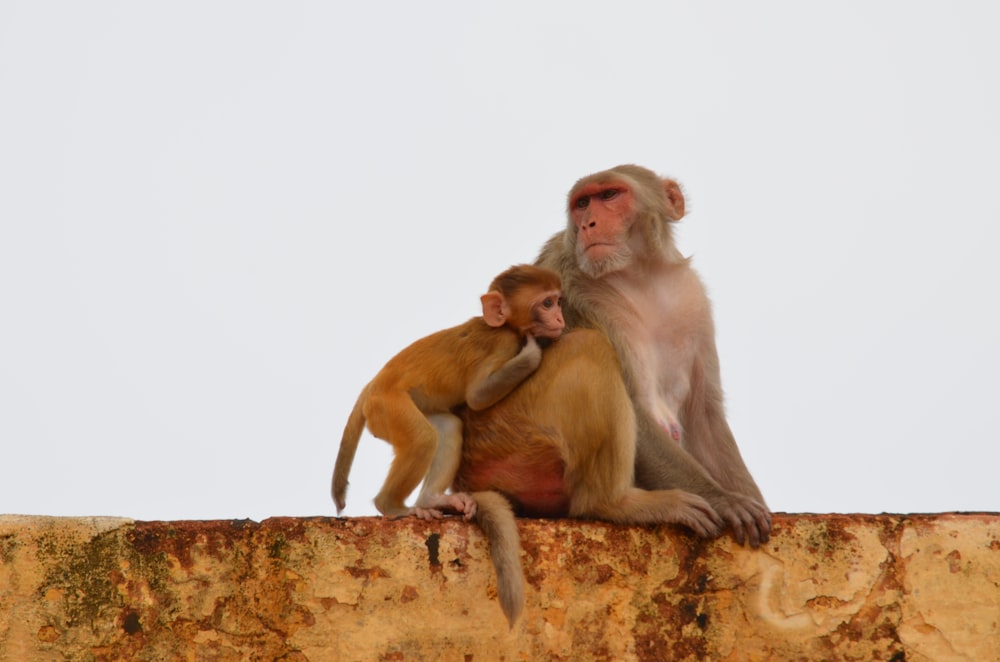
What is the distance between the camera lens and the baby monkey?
158 inches

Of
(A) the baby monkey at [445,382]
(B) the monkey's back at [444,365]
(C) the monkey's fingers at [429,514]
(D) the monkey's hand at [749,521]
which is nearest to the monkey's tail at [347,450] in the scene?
(A) the baby monkey at [445,382]

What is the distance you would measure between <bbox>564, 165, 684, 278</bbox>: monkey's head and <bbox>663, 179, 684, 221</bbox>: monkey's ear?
0.03 metres

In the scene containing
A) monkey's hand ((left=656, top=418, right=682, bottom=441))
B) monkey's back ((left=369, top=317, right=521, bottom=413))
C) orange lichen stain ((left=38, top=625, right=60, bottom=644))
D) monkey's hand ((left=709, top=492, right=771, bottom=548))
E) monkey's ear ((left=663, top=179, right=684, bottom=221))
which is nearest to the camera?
orange lichen stain ((left=38, top=625, right=60, bottom=644))

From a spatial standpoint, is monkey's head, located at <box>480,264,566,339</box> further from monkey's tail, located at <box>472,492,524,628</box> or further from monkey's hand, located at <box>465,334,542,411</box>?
monkey's tail, located at <box>472,492,524,628</box>

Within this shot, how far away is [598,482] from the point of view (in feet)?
12.5

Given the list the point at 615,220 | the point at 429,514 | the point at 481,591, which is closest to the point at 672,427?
the point at 615,220

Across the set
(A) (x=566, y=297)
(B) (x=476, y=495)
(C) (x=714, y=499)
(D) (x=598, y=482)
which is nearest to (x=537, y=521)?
(B) (x=476, y=495)

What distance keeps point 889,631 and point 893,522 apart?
0.29 metres

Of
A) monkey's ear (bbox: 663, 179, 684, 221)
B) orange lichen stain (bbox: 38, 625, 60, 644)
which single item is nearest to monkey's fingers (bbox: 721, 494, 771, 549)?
monkey's ear (bbox: 663, 179, 684, 221)

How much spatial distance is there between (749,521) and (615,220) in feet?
4.80

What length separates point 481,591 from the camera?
3.21 metres

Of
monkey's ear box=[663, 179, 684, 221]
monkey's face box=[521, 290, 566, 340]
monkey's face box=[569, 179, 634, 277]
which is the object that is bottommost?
monkey's face box=[521, 290, 566, 340]

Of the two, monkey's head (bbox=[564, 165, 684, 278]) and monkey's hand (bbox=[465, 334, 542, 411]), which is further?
monkey's head (bbox=[564, 165, 684, 278])

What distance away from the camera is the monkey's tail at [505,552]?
315 centimetres
